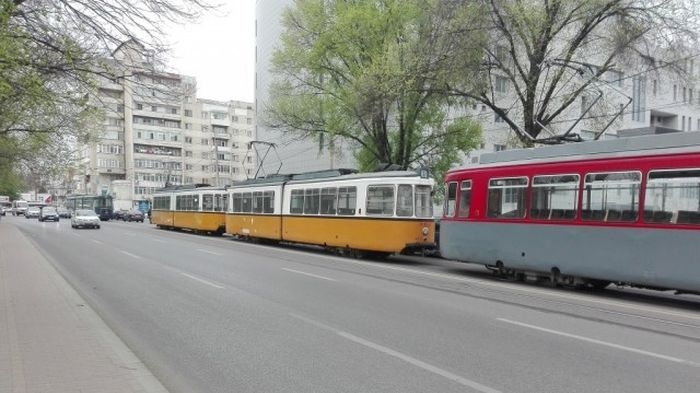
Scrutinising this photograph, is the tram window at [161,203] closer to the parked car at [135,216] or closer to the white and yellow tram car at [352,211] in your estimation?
the white and yellow tram car at [352,211]

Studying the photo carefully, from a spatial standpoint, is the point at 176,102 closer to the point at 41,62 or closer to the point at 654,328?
the point at 41,62

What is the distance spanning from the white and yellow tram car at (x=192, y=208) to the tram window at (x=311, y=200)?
12713 millimetres

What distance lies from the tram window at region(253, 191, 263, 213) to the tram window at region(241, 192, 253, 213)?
0.44m

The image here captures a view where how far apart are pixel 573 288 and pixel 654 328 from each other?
5.45 m

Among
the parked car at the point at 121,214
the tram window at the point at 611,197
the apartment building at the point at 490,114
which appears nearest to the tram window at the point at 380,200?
the tram window at the point at 611,197

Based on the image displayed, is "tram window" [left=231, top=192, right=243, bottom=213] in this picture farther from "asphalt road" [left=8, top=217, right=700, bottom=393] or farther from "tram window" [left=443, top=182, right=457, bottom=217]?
"tram window" [left=443, top=182, right=457, bottom=217]

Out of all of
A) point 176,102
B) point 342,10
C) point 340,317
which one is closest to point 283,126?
point 342,10

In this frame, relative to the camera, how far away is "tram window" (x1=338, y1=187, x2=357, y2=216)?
2248 centimetres

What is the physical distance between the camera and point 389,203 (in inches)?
824

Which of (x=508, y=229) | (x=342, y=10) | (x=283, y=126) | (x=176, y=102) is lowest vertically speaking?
(x=508, y=229)

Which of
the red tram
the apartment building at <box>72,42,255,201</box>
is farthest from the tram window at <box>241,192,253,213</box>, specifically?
the apartment building at <box>72,42,255,201</box>

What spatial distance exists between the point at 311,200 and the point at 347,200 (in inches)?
118

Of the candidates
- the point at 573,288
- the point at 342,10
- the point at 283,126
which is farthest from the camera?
the point at 283,126

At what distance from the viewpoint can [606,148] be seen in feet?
44.1
